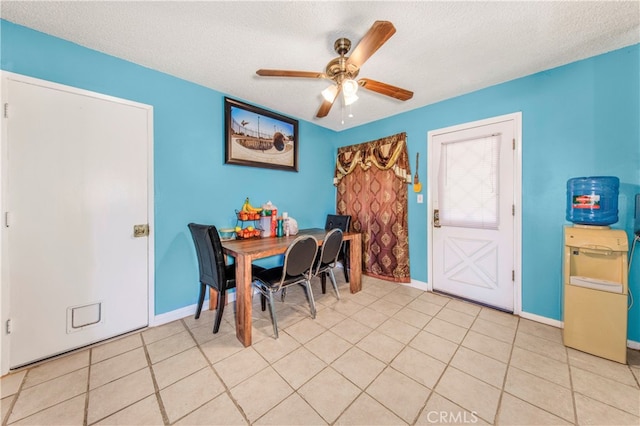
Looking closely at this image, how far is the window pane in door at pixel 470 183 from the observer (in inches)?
95.3

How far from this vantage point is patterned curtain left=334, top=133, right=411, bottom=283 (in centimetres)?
307

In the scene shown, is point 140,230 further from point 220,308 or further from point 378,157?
point 378,157

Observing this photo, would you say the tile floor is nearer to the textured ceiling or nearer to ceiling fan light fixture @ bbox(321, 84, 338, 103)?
ceiling fan light fixture @ bbox(321, 84, 338, 103)

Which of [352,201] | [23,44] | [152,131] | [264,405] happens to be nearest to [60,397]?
[264,405]

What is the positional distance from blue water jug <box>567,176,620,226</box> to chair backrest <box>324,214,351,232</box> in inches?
88.6

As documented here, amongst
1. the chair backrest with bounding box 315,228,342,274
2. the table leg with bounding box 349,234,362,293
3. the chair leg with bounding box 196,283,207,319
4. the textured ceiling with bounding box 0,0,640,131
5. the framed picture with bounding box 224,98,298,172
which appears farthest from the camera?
the table leg with bounding box 349,234,362,293

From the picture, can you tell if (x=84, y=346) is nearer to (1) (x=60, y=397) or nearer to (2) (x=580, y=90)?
(1) (x=60, y=397)

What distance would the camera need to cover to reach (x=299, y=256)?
201 centimetres

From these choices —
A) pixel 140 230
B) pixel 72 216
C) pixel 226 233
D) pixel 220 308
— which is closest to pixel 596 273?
pixel 220 308

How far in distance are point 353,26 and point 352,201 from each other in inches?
95.7

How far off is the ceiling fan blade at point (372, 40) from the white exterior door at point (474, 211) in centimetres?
181

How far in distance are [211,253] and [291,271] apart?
2.31 feet

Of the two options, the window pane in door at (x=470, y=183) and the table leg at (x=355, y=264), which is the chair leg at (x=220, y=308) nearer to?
the table leg at (x=355, y=264)

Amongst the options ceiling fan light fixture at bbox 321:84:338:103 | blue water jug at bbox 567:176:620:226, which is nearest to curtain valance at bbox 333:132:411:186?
blue water jug at bbox 567:176:620:226
